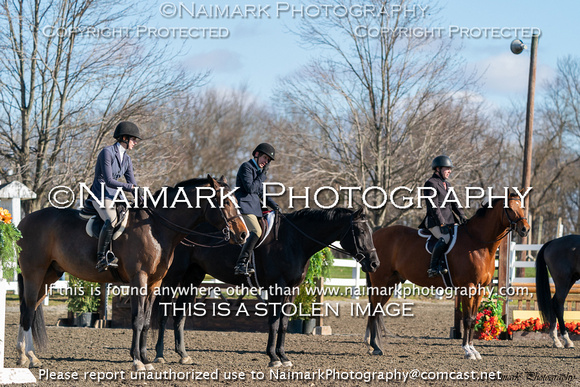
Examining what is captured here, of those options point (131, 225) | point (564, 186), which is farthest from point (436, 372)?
point (564, 186)

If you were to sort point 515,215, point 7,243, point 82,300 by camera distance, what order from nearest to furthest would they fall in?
1. point 7,243
2. point 515,215
3. point 82,300

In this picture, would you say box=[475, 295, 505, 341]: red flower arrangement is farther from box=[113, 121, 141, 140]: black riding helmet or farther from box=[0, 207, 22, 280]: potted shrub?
box=[0, 207, 22, 280]: potted shrub

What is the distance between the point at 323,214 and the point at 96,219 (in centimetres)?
300

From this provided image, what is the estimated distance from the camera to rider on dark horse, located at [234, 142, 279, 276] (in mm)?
9180

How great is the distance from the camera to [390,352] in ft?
35.3

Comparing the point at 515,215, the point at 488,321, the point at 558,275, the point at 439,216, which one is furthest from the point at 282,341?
the point at 558,275

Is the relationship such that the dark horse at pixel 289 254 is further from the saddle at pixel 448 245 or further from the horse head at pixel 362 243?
the saddle at pixel 448 245

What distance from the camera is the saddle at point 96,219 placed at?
8352 millimetres

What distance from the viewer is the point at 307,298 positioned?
1373 cm

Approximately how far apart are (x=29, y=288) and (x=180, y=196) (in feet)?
7.55

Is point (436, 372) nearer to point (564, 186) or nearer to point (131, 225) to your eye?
point (131, 225)

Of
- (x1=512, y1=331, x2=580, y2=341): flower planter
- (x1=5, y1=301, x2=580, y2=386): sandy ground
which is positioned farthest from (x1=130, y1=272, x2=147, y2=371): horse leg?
(x1=512, y1=331, x2=580, y2=341): flower planter

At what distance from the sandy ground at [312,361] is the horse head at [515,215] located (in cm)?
190

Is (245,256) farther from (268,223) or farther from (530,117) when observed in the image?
(530,117)
